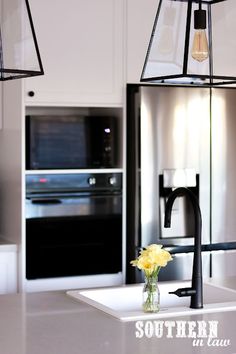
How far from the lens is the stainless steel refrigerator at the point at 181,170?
13.3ft

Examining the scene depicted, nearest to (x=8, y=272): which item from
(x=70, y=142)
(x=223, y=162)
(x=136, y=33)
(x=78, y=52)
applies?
(x=70, y=142)

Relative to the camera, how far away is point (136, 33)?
13.4 feet

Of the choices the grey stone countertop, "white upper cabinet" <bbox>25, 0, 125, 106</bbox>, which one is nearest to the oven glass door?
"white upper cabinet" <bbox>25, 0, 125, 106</bbox>

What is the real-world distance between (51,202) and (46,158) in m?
0.25

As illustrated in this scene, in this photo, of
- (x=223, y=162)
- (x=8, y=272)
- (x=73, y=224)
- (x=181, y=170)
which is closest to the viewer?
(x=8, y=272)

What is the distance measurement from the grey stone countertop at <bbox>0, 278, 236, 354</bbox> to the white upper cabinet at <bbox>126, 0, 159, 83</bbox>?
1.82 m

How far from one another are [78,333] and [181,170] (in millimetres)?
2071

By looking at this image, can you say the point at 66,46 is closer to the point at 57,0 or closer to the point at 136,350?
the point at 57,0

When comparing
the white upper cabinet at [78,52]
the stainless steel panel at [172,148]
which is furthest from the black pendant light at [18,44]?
the stainless steel panel at [172,148]

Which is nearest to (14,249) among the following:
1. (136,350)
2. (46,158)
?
(46,158)

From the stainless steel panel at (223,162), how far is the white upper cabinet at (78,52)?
624mm

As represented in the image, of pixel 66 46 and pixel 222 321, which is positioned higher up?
pixel 66 46

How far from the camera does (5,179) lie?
4141 millimetres

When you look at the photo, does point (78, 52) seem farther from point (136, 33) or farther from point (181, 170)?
point (181, 170)
